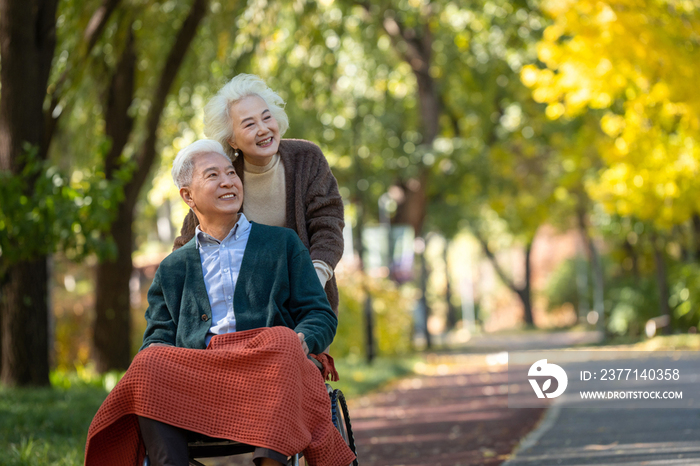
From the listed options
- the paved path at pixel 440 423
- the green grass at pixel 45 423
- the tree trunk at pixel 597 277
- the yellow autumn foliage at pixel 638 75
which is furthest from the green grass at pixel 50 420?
the tree trunk at pixel 597 277

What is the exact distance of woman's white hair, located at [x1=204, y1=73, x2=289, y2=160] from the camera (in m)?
3.94

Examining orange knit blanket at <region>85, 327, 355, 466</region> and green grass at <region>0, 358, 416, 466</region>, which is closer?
orange knit blanket at <region>85, 327, 355, 466</region>

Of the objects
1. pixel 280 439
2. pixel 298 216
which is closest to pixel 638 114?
pixel 298 216

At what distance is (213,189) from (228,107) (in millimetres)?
533

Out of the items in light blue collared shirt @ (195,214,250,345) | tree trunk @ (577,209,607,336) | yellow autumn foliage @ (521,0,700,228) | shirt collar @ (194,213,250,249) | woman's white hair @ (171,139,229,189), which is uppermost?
yellow autumn foliage @ (521,0,700,228)

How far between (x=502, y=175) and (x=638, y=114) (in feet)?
28.2

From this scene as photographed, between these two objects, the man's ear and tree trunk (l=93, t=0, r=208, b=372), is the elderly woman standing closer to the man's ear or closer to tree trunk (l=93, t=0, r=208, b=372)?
the man's ear

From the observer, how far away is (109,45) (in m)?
10.3

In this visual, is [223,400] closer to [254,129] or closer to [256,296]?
[256,296]

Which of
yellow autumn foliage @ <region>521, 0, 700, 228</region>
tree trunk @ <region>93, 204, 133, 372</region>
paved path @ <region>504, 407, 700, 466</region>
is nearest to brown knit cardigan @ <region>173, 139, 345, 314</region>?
paved path @ <region>504, 407, 700, 466</region>

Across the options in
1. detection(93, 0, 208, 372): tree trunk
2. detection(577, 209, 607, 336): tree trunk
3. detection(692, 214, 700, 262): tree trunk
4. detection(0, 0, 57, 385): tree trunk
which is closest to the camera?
detection(0, 0, 57, 385): tree trunk

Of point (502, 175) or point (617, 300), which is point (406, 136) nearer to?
point (502, 175)

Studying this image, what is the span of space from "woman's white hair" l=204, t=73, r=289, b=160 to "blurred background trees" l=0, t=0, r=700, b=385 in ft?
12.5

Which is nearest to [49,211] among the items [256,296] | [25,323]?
[25,323]
